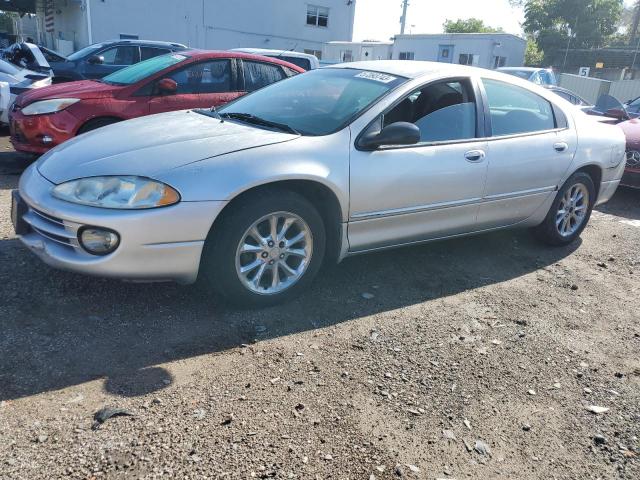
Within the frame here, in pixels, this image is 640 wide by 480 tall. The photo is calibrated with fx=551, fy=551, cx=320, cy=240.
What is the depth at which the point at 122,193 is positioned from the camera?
10.0 feet

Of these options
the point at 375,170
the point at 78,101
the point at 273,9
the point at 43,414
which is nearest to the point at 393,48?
the point at 273,9

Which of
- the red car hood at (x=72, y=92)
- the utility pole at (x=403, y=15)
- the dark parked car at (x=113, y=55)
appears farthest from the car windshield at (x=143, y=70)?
the utility pole at (x=403, y=15)

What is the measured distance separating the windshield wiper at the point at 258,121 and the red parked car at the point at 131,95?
2602mm

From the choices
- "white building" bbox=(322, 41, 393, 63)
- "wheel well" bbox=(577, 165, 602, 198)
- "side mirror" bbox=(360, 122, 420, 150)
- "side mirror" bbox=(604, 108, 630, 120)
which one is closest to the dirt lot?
"side mirror" bbox=(360, 122, 420, 150)

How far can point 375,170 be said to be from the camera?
3.70m

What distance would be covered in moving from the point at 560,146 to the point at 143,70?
4.83 m

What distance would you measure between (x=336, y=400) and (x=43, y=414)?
52.9 inches

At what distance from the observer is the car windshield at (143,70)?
6562mm

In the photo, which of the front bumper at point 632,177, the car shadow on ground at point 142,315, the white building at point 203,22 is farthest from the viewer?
the white building at point 203,22

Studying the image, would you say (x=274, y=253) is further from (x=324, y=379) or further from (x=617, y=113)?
(x=617, y=113)

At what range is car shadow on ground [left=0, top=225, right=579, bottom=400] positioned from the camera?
2.78 meters

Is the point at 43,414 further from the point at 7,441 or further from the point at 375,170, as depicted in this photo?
the point at 375,170

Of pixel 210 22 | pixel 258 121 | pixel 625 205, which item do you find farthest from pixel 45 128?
pixel 210 22

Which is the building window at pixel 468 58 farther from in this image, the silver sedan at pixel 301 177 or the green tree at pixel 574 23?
the silver sedan at pixel 301 177
